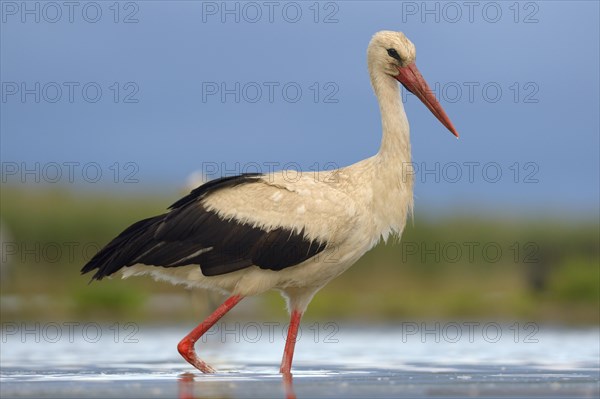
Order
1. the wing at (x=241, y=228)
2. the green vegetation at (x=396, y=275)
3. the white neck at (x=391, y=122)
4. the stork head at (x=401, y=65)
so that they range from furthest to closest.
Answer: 1. the green vegetation at (x=396, y=275)
2. the stork head at (x=401, y=65)
3. the white neck at (x=391, y=122)
4. the wing at (x=241, y=228)

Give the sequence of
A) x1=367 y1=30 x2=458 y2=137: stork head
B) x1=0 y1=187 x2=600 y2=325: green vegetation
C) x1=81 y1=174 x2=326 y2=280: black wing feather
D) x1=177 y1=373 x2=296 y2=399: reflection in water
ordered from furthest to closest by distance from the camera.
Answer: x1=0 y1=187 x2=600 y2=325: green vegetation
x1=367 y1=30 x2=458 y2=137: stork head
x1=81 y1=174 x2=326 y2=280: black wing feather
x1=177 y1=373 x2=296 y2=399: reflection in water

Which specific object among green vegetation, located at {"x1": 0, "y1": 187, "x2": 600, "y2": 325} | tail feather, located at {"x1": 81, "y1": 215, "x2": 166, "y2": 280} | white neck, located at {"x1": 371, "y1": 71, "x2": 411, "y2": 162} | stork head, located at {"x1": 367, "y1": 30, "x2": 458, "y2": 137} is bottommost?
green vegetation, located at {"x1": 0, "y1": 187, "x2": 600, "y2": 325}

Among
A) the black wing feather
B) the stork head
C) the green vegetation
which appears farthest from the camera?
the green vegetation

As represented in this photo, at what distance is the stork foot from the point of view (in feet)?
40.6

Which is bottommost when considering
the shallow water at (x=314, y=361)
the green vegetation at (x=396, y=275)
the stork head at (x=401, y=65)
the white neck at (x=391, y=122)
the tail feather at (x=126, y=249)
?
the green vegetation at (x=396, y=275)

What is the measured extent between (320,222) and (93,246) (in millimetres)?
18481

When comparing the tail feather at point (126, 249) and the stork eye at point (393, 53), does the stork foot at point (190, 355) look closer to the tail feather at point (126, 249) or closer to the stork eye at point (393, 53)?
the tail feather at point (126, 249)

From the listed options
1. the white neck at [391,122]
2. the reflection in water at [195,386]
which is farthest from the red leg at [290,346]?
the white neck at [391,122]

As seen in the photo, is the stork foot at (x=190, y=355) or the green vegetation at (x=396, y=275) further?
the green vegetation at (x=396, y=275)

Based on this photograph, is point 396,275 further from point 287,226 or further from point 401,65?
point 287,226

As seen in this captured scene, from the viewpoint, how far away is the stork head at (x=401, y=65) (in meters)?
13.1

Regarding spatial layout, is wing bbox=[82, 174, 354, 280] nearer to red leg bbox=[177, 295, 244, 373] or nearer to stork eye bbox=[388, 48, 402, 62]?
red leg bbox=[177, 295, 244, 373]

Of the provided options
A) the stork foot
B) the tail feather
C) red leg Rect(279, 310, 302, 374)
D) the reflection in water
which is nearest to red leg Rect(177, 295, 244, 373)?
the stork foot

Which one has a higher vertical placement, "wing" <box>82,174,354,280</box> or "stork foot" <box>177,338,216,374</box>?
"wing" <box>82,174,354,280</box>
